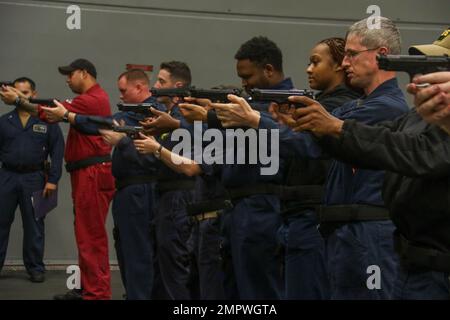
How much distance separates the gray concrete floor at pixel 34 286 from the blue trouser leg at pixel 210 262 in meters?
1.88

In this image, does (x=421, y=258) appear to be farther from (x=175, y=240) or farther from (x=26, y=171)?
(x=26, y=171)

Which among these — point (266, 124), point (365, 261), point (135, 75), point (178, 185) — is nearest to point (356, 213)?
point (365, 261)

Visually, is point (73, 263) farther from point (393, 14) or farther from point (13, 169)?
point (393, 14)

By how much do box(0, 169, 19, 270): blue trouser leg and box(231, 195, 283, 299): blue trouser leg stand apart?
10.8ft

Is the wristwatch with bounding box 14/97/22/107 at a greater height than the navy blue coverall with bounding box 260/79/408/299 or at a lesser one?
greater

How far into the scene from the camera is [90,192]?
18.1 ft

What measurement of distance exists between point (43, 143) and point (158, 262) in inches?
87.7

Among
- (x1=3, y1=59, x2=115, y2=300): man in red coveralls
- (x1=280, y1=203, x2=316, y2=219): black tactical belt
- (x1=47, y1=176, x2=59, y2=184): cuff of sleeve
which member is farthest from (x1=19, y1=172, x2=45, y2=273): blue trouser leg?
(x1=280, y1=203, x2=316, y2=219): black tactical belt

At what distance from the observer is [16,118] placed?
655 cm

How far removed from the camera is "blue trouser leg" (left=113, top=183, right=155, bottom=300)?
194 inches

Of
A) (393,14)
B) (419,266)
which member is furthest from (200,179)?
(393,14)

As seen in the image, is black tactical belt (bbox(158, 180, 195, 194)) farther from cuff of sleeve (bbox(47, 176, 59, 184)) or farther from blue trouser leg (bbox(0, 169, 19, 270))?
blue trouser leg (bbox(0, 169, 19, 270))

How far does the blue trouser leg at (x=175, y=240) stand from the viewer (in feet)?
15.5

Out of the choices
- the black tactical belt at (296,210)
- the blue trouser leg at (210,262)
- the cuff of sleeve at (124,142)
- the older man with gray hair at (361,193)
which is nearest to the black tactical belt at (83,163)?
the cuff of sleeve at (124,142)
